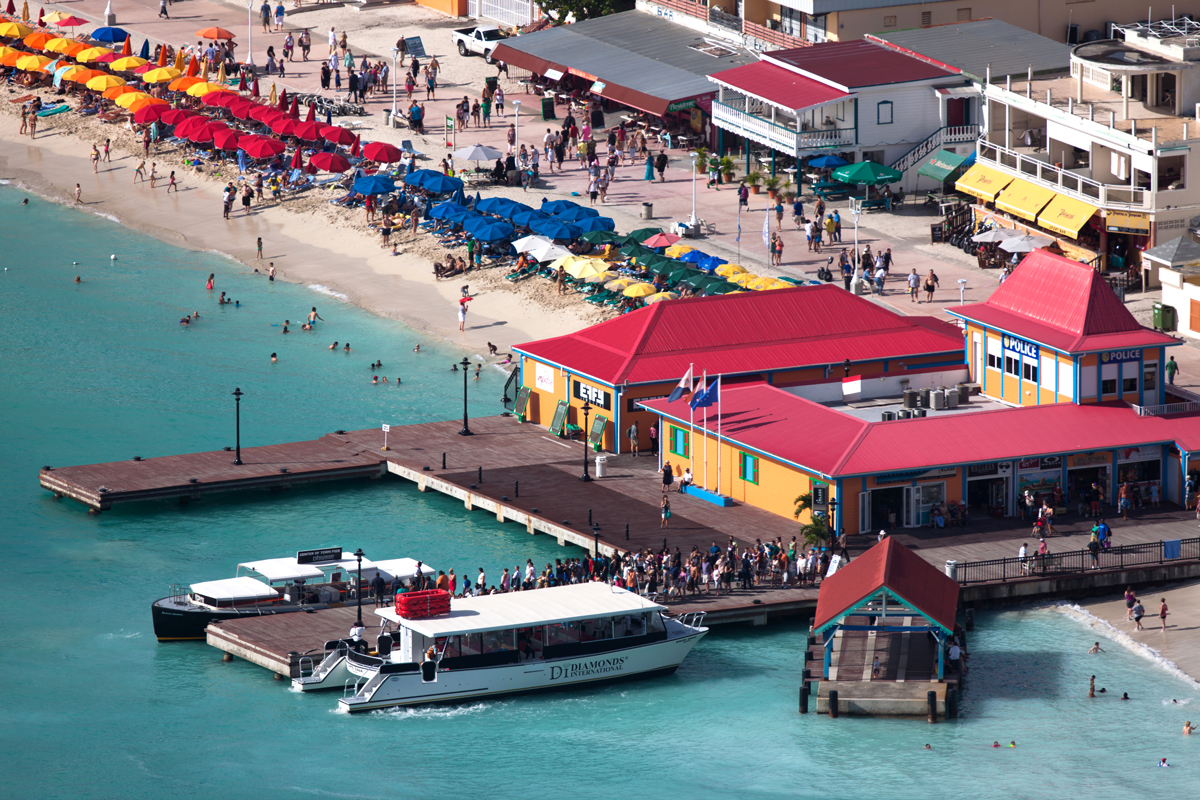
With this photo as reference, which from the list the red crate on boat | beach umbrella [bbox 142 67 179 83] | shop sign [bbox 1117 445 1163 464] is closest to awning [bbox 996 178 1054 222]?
shop sign [bbox 1117 445 1163 464]

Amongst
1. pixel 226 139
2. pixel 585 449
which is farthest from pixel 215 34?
pixel 585 449

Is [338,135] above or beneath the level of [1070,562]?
above

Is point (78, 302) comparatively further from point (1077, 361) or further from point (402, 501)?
point (1077, 361)

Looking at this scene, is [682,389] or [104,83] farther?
[104,83]

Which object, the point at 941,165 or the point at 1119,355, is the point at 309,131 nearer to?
the point at 941,165

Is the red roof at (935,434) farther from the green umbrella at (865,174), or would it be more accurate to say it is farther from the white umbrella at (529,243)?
the green umbrella at (865,174)

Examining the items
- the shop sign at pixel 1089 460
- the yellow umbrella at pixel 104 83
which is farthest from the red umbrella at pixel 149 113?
the shop sign at pixel 1089 460

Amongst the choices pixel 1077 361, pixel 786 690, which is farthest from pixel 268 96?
pixel 786 690
